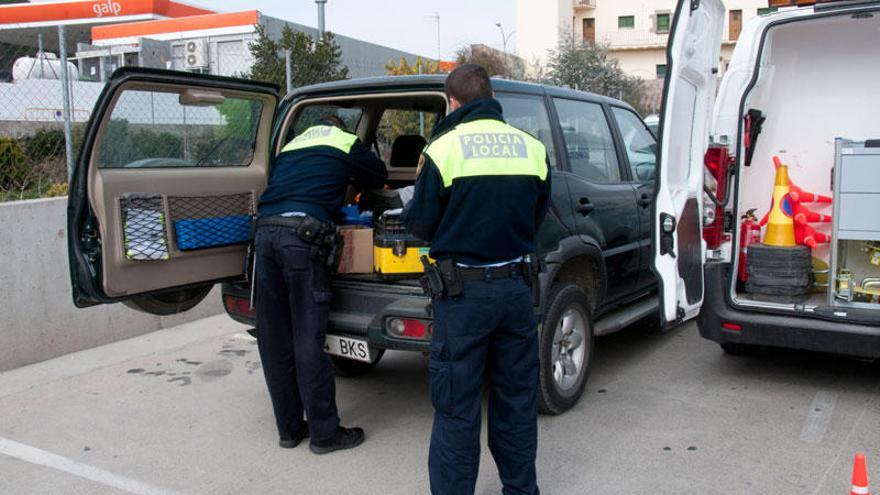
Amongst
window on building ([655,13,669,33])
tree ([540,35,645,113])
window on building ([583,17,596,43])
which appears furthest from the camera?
window on building ([583,17,596,43])

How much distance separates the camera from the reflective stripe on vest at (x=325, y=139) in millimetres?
4156

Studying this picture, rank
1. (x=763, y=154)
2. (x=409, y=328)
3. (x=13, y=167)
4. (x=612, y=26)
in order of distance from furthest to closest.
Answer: (x=612, y=26) → (x=13, y=167) → (x=763, y=154) → (x=409, y=328)

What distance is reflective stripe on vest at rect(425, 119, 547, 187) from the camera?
309 cm

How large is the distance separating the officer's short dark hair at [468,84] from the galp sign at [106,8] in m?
36.5

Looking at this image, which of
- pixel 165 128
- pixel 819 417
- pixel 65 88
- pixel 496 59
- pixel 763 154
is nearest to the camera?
pixel 819 417

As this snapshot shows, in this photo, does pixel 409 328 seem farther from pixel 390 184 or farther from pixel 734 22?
pixel 734 22

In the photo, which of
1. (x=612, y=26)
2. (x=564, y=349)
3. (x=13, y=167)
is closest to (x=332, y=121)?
(x=564, y=349)

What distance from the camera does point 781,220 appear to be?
5.20 metres

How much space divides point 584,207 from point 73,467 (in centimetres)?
318

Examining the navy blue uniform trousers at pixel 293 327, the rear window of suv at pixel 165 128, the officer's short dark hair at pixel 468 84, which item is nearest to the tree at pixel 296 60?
the rear window of suv at pixel 165 128

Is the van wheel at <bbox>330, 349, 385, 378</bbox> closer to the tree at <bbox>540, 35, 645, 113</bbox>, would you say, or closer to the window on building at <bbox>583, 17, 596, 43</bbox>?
the tree at <bbox>540, 35, 645, 113</bbox>

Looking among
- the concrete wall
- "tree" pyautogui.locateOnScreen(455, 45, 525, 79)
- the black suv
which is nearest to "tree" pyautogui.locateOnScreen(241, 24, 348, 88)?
the black suv

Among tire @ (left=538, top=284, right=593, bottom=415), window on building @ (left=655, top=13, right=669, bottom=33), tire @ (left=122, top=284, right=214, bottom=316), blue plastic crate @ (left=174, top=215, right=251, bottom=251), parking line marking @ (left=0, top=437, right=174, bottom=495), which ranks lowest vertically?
parking line marking @ (left=0, top=437, right=174, bottom=495)

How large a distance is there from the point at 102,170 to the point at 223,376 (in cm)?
205
